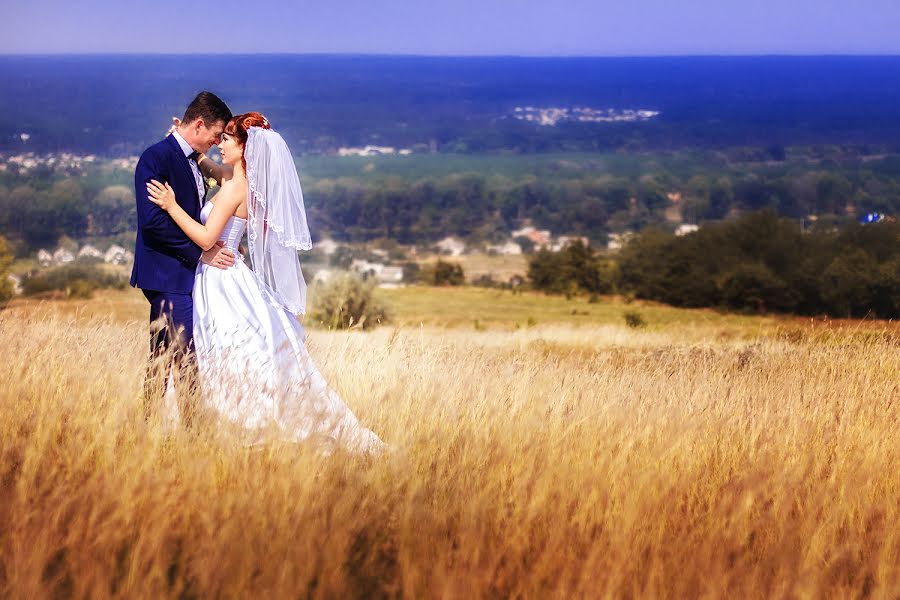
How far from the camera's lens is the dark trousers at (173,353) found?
357 centimetres

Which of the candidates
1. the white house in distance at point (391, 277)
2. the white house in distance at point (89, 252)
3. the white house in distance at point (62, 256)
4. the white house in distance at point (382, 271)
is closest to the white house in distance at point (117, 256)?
the white house in distance at point (89, 252)

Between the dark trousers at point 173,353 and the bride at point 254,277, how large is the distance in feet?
0.16

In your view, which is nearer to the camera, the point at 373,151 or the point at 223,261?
the point at 223,261

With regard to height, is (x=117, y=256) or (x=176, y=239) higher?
(x=176, y=239)

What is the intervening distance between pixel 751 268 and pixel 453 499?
57575 millimetres

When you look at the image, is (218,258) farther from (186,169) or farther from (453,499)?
(453,499)

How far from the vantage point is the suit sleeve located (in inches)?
157

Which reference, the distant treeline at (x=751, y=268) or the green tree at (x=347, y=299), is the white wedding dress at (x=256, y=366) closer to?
the green tree at (x=347, y=299)

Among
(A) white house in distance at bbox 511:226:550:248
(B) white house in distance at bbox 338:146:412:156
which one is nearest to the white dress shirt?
(A) white house in distance at bbox 511:226:550:248

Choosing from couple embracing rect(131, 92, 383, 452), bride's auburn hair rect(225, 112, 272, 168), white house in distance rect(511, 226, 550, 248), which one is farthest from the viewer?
white house in distance rect(511, 226, 550, 248)

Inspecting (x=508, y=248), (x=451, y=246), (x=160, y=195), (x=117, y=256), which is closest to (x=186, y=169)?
(x=160, y=195)

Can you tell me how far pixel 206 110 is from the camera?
4.06 m

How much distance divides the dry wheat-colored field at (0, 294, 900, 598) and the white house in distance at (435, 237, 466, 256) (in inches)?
3286

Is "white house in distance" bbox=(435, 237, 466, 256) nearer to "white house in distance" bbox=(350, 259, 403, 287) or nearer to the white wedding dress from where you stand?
"white house in distance" bbox=(350, 259, 403, 287)
